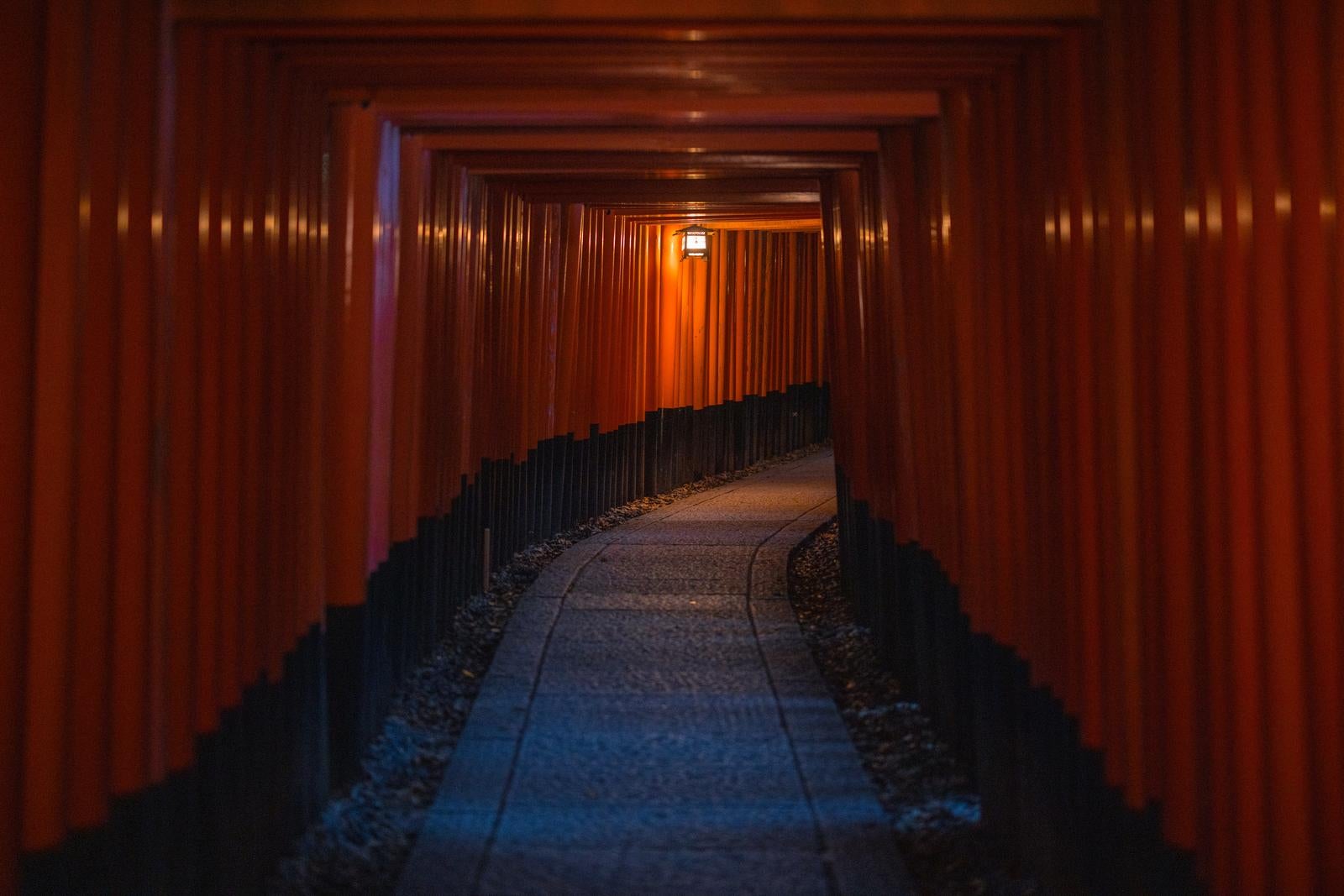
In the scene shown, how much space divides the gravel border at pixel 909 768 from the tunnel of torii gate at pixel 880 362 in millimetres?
189

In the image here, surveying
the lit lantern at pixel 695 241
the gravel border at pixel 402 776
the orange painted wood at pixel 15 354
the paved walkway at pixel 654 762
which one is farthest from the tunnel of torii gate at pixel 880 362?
the lit lantern at pixel 695 241

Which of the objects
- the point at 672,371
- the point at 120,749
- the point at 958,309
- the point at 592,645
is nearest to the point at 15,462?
the point at 120,749

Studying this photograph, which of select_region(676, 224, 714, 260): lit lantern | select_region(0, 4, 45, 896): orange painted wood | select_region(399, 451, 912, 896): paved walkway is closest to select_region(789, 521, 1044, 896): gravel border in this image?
select_region(399, 451, 912, 896): paved walkway

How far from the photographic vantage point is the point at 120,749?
3.95 m

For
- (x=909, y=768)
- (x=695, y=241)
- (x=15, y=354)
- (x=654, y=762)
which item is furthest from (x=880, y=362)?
(x=695, y=241)

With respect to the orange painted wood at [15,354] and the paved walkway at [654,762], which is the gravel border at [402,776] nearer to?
the paved walkway at [654,762]

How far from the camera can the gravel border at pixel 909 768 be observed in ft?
17.7

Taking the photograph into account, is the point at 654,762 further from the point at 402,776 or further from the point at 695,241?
the point at 695,241

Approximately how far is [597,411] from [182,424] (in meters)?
10.1

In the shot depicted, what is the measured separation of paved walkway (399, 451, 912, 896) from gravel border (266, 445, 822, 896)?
0.15 m

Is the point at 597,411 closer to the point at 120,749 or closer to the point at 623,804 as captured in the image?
the point at 623,804

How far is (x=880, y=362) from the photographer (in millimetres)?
8602

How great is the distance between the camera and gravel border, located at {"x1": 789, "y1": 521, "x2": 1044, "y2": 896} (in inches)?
213

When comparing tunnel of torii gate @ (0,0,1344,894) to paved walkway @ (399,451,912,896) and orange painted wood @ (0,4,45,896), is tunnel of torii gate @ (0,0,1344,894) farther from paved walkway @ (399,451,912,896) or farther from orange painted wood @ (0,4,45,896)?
paved walkway @ (399,451,912,896)
